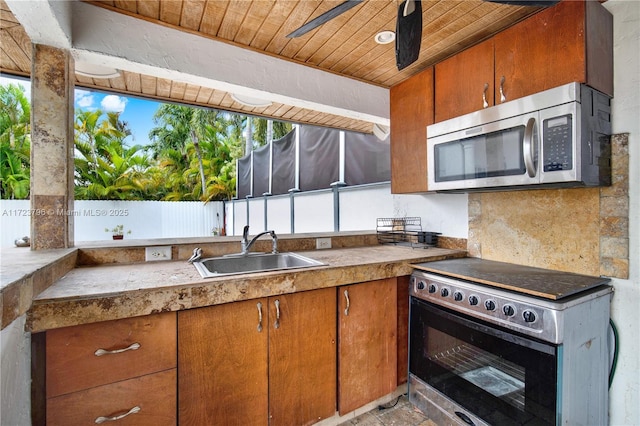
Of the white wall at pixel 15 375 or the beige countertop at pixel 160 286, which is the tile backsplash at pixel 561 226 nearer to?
the beige countertop at pixel 160 286

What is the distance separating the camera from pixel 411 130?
216 centimetres

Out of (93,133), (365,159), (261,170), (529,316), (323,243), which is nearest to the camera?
(529,316)

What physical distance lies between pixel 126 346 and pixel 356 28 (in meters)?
2.16

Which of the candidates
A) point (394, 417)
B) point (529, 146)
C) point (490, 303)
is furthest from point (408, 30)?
point (394, 417)

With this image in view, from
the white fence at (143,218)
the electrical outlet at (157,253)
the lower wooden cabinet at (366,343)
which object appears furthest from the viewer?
the white fence at (143,218)

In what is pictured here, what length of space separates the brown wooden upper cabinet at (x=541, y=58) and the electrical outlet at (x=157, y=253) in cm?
214

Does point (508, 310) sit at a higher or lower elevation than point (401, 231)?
lower

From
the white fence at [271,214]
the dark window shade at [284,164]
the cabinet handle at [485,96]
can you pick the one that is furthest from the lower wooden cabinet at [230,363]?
the dark window shade at [284,164]

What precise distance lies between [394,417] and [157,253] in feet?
5.96

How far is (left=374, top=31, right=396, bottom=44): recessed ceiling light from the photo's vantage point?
1860 millimetres

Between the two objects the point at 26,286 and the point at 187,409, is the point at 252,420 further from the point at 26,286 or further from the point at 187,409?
the point at 26,286

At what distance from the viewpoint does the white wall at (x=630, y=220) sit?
4.53 ft

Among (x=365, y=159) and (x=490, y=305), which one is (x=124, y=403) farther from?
A: (x=365, y=159)

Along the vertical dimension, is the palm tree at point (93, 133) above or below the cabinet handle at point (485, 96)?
above
